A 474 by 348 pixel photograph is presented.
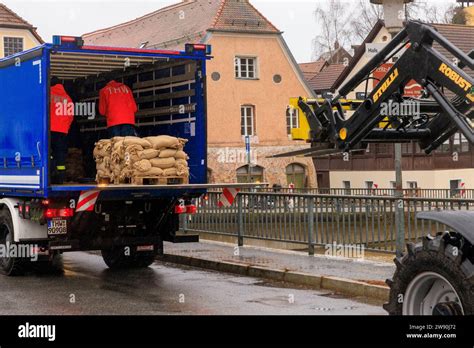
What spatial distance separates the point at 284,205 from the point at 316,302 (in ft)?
17.1

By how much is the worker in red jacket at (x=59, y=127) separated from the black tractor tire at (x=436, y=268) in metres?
7.29

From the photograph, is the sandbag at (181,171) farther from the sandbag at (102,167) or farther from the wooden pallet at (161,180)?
the sandbag at (102,167)

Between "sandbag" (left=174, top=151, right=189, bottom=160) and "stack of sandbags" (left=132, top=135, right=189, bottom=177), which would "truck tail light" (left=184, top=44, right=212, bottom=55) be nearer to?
"stack of sandbags" (left=132, top=135, right=189, bottom=177)

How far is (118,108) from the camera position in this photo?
14641mm

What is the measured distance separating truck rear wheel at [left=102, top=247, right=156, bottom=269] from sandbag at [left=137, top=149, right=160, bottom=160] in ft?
8.12

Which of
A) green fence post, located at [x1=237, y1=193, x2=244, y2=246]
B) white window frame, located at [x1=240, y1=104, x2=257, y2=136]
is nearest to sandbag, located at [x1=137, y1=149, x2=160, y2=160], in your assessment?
green fence post, located at [x1=237, y1=193, x2=244, y2=246]

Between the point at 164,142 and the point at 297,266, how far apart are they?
109 inches

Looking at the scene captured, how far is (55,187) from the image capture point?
12.7 meters

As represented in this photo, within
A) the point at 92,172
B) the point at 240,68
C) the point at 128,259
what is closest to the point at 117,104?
the point at 92,172

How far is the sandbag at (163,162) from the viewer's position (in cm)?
1312

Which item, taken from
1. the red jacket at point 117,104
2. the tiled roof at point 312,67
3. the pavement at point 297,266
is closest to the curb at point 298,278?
the pavement at point 297,266

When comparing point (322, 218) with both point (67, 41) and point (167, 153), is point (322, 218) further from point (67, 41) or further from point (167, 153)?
point (67, 41)
